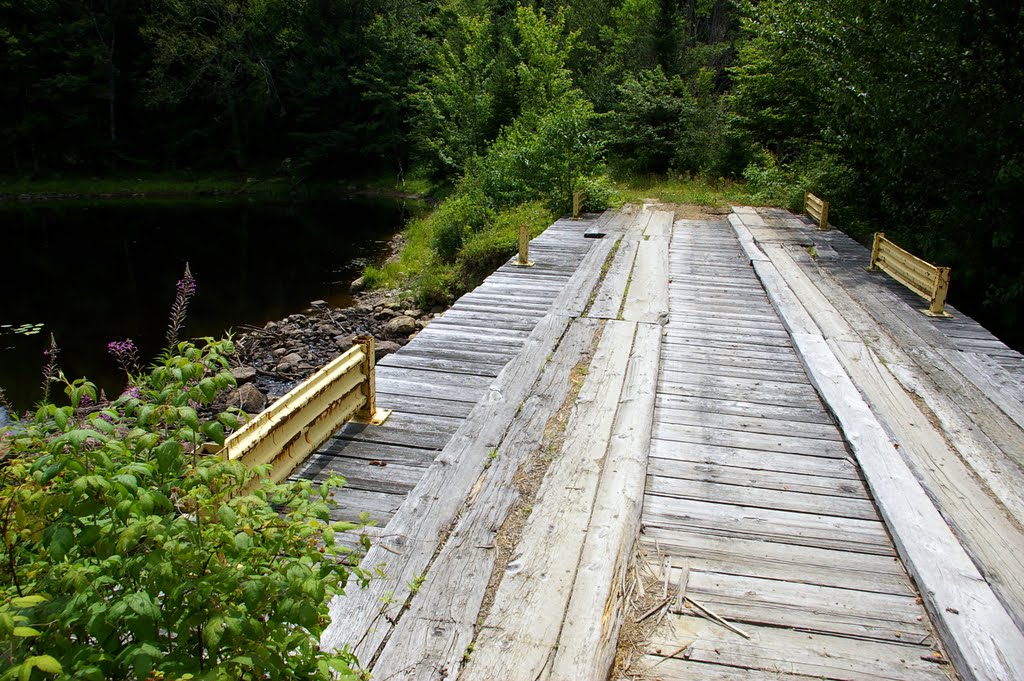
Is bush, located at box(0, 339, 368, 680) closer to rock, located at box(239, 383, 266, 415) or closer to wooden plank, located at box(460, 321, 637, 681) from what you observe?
wooden plank, located at box(460, 321, 637, 681)

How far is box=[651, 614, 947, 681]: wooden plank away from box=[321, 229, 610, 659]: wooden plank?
1.11m

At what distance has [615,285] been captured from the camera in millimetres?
8016

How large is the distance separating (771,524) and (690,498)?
44 centimetres

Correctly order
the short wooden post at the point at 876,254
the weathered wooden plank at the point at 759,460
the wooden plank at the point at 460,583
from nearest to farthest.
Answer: the wooden plank at the point at 460,583 < the weathered wooden plank at the point at 759,460 < the short wooden post at the point at 876,254

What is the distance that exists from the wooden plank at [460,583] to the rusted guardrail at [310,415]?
976 millimetres

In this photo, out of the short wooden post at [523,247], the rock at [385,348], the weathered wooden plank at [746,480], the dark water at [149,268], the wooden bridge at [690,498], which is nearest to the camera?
the wooden bridge at [690,498]

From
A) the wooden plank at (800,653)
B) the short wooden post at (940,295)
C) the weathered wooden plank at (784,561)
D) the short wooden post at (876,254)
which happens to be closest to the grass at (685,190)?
the short wooden post at (876,254)

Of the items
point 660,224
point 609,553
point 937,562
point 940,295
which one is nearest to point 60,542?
point 609,553

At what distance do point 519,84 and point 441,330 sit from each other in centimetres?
1830

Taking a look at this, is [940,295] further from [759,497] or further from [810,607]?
[810,607]

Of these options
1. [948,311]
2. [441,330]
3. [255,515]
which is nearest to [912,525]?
[255,515]

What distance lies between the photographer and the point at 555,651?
8.61 feet

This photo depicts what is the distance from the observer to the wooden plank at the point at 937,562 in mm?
2643

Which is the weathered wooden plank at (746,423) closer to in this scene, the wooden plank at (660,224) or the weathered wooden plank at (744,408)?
the weathered wooden plank at (744,408)
